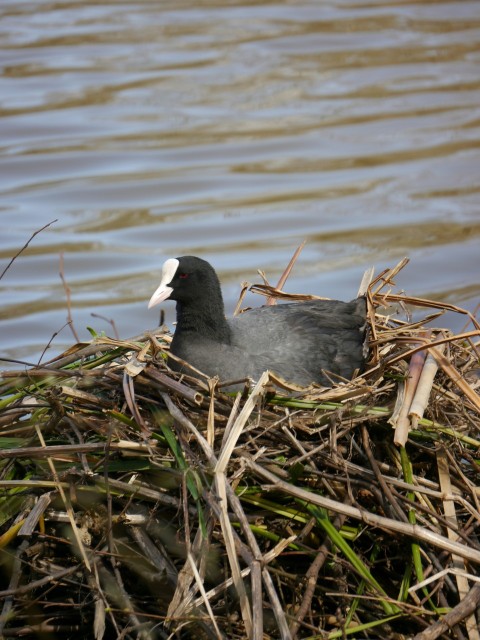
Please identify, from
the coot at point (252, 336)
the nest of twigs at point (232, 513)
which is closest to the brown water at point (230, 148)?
the coot at point (252, 336)

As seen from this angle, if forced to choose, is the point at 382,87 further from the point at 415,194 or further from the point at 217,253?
the point at 217,253

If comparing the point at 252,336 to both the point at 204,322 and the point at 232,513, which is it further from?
the point at 232,513

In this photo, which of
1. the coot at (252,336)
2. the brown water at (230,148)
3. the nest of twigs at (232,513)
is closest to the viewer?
the nest of twigs at (232,513)

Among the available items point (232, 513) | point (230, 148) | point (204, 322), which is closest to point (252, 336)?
point (204, 322)

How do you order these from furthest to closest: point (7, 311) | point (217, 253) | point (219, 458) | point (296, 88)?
point (296, 88) → point (217, 253) → point (7, 311) → point (219, 458)

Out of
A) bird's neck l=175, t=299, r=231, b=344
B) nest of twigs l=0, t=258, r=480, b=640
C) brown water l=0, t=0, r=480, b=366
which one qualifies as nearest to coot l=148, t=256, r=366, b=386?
bird's neck l=175, t=299, r=231, b=344

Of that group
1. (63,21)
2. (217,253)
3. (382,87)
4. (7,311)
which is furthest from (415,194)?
(63,21)

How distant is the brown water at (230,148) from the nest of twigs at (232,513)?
3632mm

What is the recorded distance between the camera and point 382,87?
12.0m

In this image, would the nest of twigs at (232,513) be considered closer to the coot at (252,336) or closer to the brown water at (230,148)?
the coot at (252,336)

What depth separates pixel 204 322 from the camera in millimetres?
4488

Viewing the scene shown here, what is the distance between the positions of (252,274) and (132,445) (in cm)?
469

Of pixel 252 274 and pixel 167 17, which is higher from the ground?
pixel 167 17

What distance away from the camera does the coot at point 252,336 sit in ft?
14.4
